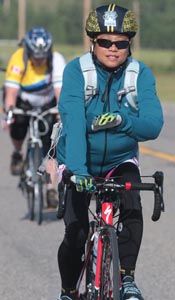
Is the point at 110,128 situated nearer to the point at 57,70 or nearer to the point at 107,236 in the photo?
the point at 107,236

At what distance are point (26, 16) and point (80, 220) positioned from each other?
44611 millimetres

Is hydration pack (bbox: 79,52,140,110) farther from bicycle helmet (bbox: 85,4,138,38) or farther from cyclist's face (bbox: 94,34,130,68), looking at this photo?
bicycle helmet (bbox: 85,4,138,38)

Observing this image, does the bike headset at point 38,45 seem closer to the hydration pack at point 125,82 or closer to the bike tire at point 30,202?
the bike tire at point 30,202

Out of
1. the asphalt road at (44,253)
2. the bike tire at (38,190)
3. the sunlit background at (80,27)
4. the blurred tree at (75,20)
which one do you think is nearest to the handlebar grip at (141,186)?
the asphalt road at (44,253)

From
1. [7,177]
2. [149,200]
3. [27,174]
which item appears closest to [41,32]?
[27,174]

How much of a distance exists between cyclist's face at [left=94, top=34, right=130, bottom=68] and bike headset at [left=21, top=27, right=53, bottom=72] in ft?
15.6

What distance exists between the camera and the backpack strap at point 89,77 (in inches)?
223

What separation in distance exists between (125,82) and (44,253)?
10.9 feet

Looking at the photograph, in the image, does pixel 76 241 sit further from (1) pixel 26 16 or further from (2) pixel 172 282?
(1) pixel 26 16

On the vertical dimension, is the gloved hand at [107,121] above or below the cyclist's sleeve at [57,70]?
above

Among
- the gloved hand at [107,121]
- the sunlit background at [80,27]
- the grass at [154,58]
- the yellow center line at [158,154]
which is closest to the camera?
the gloved hand at [107,121]

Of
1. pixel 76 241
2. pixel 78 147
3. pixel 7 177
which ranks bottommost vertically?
pixel 7 177

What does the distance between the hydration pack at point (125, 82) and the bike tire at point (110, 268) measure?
0.71m

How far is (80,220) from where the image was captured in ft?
19.1
